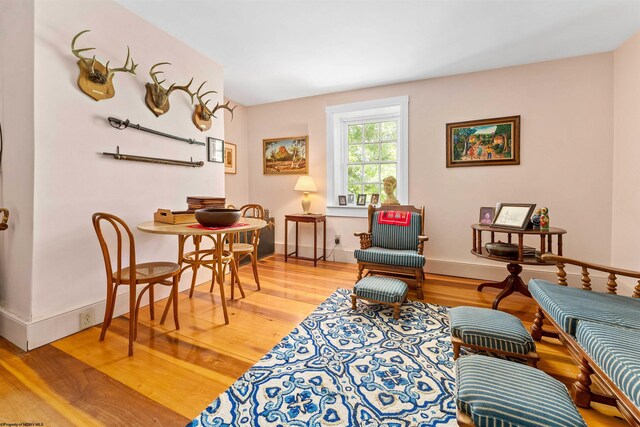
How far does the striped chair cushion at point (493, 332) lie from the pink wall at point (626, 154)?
2003 millimetres

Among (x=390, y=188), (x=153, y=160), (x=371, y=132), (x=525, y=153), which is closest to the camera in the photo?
(x=153, y=160)

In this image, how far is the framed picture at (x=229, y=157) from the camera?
431cm

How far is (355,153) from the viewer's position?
427 centimetres

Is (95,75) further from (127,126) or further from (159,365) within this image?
(159,365)

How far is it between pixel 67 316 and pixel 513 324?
10.1 feet

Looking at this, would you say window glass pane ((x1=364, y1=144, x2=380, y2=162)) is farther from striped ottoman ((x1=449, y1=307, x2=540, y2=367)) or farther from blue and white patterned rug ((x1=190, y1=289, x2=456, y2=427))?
striped ottoman ((x1=449, y1=307, x2=540, y2=367))

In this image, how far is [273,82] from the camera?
3715 mm

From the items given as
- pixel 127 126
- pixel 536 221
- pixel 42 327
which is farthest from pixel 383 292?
pixel 127 126

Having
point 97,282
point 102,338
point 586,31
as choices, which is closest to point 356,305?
point 102,338

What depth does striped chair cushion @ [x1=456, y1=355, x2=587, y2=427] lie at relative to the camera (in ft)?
3.14

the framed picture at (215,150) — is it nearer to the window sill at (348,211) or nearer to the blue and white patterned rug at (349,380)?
the window sill at (348,211)

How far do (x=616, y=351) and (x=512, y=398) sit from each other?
0.54 m

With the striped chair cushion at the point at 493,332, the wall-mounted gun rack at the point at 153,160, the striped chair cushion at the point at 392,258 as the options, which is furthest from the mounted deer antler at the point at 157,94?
the striped chair cushion at the point at 493,332

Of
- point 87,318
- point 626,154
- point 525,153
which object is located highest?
point 525,153
